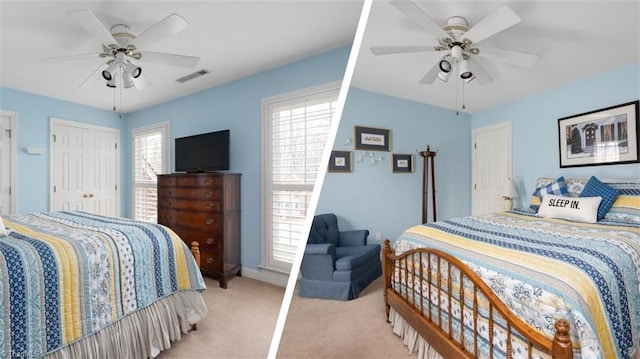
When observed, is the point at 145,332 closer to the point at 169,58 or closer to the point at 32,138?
the point at 169,58

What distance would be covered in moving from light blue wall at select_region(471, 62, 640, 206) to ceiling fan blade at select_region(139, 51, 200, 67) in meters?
2.81

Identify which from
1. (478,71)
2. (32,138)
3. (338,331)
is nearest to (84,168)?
(32,138)

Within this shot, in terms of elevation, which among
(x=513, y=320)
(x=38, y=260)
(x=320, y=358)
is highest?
(x=38, y=260)

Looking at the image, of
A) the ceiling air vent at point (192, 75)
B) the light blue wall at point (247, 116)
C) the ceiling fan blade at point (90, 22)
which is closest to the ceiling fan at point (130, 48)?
the ceiling fan blade at point (90, 22)

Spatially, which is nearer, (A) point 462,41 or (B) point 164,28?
(B) point 164,28

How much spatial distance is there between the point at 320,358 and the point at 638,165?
9.95 feet

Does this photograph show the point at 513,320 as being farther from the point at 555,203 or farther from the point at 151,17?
the point at 151,17

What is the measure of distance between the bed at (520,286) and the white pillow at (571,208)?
0.05ft

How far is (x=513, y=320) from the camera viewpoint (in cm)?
124

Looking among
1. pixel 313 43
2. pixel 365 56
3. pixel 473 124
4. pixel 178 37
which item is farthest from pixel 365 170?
pixel 178 37

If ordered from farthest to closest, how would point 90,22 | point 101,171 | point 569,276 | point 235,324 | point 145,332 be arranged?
point 101,171 < point 235,324 < point 145,332 < point 90,22 < point 569,276

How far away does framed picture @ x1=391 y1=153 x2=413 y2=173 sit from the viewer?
118 inches

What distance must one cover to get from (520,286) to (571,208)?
5.51 feet

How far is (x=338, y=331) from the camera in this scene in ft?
6.91
